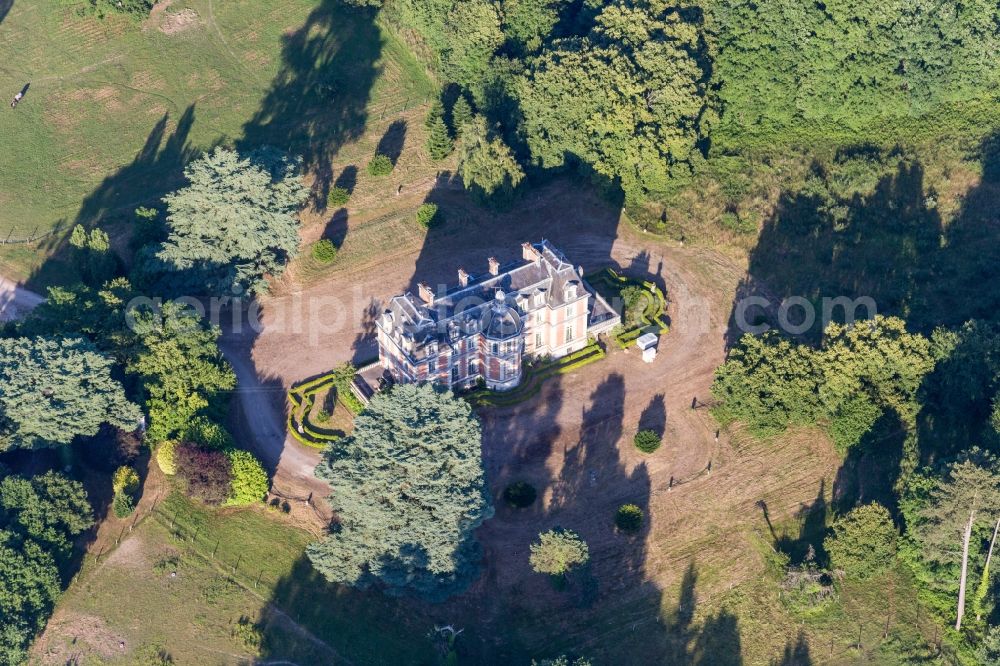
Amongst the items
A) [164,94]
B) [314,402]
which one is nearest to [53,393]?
[314,402]

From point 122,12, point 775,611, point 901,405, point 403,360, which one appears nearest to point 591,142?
point 403,360

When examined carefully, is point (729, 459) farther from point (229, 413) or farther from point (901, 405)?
point (229, 413)

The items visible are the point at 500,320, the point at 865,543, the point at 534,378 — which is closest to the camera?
the point at 865,543

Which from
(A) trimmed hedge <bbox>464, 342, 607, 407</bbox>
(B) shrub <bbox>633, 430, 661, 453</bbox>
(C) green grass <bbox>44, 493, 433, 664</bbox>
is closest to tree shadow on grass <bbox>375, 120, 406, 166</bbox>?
(A) trimmed hedge <bbox>464, 342, 607, 407</bbox>

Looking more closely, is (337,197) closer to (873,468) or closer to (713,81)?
(713,81)

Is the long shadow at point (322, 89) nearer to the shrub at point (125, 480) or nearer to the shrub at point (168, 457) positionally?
the shrub at point (168, 457)

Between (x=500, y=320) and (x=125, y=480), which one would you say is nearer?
(x=125, y=480)

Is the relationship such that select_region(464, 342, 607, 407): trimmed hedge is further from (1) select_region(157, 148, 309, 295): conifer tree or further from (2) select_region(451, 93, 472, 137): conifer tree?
(2) select_region(451, 93, 472, 137): conifer tree
